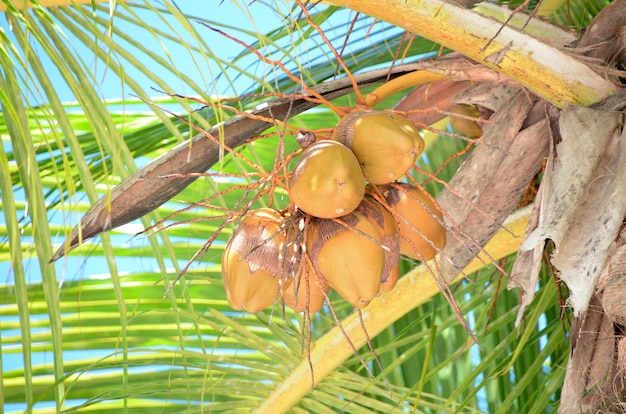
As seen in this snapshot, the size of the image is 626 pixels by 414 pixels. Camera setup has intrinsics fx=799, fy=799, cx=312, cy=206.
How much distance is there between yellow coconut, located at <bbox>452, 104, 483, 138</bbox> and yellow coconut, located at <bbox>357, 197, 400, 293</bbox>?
296mm

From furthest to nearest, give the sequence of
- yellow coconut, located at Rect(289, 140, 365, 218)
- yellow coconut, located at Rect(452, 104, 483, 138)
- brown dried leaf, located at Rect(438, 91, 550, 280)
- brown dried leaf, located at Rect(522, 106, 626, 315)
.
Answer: yellow coconut, located at Rect(452, 104, 483, 138) < brown dried leaf, located at Rect(438, 91, 550, 280) < brown dried leaf, located at Rect(522, 106, 626, 315) < yellow coconut, located at Rect(289, 140, 365, 218)

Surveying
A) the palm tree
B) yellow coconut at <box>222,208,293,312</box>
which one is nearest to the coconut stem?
the palm tree

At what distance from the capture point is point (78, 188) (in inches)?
48.9

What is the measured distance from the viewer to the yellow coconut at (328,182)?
0.58 metres

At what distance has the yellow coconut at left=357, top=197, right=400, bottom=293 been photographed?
64cm

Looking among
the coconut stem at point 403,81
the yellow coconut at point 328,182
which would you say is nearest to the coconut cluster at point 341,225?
the yellow coconut at point 328,182

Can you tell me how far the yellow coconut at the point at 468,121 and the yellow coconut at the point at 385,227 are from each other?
11.7 inches

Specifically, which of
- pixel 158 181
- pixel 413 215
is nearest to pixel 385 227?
pixel 413 215

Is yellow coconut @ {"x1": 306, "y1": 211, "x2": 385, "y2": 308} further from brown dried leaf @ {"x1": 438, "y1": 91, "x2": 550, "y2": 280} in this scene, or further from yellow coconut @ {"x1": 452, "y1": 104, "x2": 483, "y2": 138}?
yellow coconut @ {"x1": 452, "y1": 104, "x2": 483, "y2": 138}

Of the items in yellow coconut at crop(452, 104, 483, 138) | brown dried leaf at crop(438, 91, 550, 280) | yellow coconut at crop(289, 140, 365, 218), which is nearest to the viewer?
yellow coconut at crop(289, 140, 365, 218)

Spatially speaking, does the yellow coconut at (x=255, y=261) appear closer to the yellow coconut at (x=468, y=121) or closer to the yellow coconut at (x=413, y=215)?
the yellow coconut at (x=413, y=215)

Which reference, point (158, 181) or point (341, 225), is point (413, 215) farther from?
point (158, 181)

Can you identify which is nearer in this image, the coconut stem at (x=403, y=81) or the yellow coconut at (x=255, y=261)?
the yellow coconut at (x=255, y=261)

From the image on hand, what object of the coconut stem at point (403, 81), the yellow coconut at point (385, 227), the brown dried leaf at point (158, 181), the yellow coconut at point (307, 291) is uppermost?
the coconut stem at point (403, 81)
